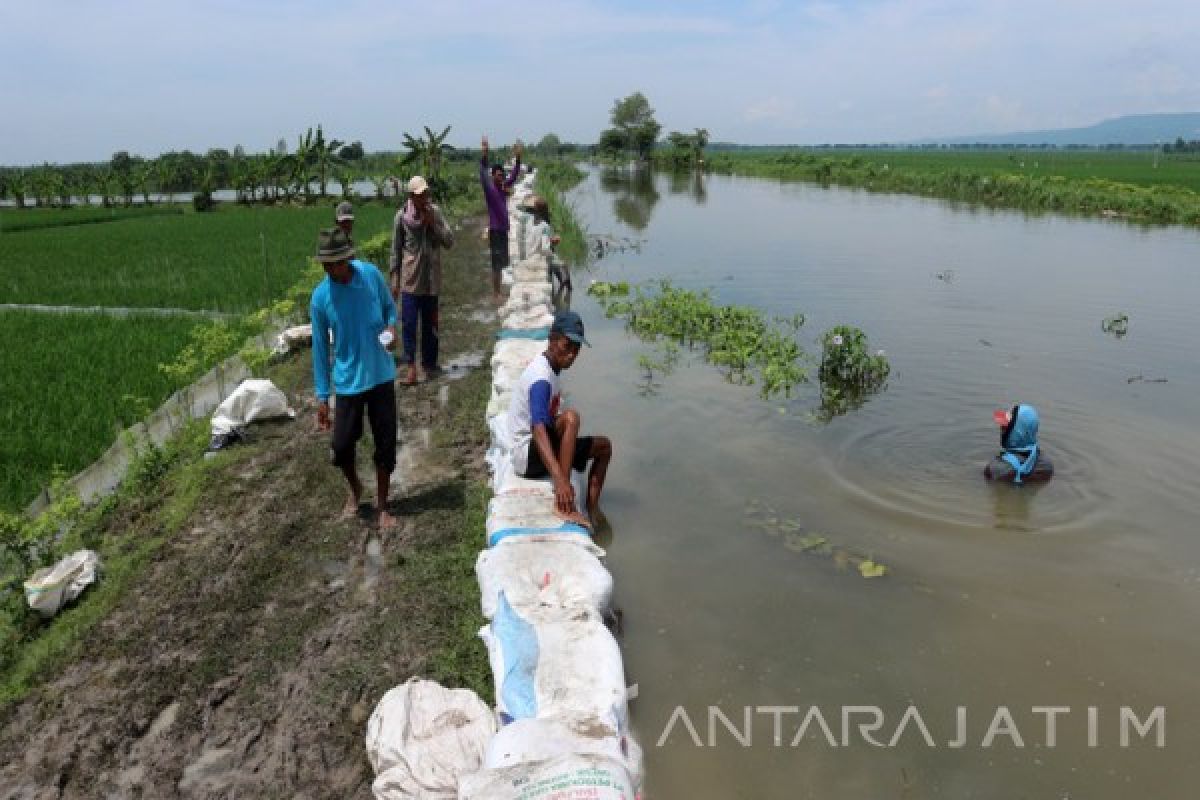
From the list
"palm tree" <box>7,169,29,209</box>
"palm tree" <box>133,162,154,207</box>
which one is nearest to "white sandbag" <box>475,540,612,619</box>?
"palm tree" <box>133,162,154,207</box>

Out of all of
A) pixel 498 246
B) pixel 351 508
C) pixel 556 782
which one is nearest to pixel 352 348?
pixel 351 508

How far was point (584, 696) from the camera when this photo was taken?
252 cm

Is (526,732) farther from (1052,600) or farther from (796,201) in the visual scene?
(796,201)

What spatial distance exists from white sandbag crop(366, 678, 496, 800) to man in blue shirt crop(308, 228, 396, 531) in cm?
164

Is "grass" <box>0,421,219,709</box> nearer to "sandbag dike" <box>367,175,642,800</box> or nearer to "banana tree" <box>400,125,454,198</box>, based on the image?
"sandbag dike" <box>367,175,642,800</box>

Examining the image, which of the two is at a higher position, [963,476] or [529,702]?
[529,702]

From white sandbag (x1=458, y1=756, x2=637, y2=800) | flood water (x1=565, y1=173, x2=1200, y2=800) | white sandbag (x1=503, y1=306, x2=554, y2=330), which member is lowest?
flood water (x1=565, y1=173, x2=1200, y2=800)

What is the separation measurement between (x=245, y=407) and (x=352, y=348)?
2.01m

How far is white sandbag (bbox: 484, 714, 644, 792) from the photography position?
213cm

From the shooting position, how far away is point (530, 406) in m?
3.79

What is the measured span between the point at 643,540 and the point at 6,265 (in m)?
13.4

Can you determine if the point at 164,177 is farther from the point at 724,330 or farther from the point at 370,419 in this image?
the point at 370,419

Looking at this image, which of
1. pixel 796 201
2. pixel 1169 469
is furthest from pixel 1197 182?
pixel 1169 469

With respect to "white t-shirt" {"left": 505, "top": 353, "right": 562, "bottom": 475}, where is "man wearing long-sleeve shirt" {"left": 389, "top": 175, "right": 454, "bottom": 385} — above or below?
above
